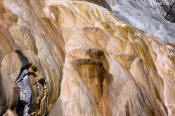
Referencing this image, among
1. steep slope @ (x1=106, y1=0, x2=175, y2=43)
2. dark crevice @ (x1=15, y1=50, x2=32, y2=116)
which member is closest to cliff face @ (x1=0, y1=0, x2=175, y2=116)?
dark crevice @ (x1=15, y1=50, x2=32, y2=116)

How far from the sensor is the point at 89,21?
6789mm

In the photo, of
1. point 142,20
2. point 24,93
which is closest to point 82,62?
point 24,93

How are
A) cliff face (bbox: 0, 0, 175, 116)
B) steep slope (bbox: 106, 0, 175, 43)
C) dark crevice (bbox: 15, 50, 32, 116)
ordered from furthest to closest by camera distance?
steep slope (bbox: 106, 0, 175, 43)
cliff face (bbox: 0, 0, 175, 116)
dark crevice (bbox: 15, 50, 32, 116)

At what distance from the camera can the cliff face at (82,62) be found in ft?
13.0

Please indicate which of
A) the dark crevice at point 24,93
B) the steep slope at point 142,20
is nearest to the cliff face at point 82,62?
the dark crevice at point 24,93

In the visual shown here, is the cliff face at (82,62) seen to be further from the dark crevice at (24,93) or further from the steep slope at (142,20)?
the steep slope at (142,20)

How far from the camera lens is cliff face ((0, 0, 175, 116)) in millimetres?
3957

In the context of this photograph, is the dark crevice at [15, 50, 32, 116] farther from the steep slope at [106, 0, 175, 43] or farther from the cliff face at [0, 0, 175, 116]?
the steep slope at [106, 0, 175, 43]

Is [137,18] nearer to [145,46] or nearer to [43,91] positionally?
[145,46]

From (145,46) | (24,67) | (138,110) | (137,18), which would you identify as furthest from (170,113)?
(137,18)

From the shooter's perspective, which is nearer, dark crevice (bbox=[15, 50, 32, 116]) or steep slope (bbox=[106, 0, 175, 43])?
dark crevice (bbox=[15, 50, 32, 116])

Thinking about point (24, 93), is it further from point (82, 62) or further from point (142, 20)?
point (142, 20)

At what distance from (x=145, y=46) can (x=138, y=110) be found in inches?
109

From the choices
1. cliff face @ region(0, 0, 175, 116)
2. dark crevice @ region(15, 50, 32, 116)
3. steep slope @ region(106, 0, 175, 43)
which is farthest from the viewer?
steep slope @ region(106, 0, 175, 43)
